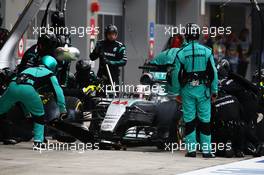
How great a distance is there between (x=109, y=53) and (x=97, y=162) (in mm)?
5660

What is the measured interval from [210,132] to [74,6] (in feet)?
43.1

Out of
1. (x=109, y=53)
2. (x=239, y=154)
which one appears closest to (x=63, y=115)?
(x=239, y=154)

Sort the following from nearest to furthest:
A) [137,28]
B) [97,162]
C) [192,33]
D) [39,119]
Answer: [97,162] < [192,33] < [39,119] < [137,28]

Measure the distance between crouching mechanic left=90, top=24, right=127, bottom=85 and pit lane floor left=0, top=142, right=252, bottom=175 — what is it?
337cm

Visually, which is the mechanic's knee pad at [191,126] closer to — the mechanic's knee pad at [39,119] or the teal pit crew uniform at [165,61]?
the teal pit crew uniform at [165,61]

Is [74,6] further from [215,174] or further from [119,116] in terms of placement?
[215,174]

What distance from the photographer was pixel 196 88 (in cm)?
1583

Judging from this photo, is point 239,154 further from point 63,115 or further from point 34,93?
point 34,93

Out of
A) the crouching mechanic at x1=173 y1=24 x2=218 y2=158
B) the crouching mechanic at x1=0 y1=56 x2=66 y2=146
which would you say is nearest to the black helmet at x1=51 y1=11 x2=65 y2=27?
the crouching mechanic at x1=0 y1=56 x2=66 y2=146

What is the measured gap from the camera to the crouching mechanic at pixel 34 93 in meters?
16.1

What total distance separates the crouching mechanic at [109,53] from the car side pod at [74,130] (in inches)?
130

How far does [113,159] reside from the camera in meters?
15.2

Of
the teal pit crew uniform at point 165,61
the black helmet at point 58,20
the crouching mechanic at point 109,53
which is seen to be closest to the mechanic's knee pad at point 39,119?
the teal pit crew uniform at point 165,61

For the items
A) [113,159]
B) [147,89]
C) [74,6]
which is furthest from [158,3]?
[113,159]
